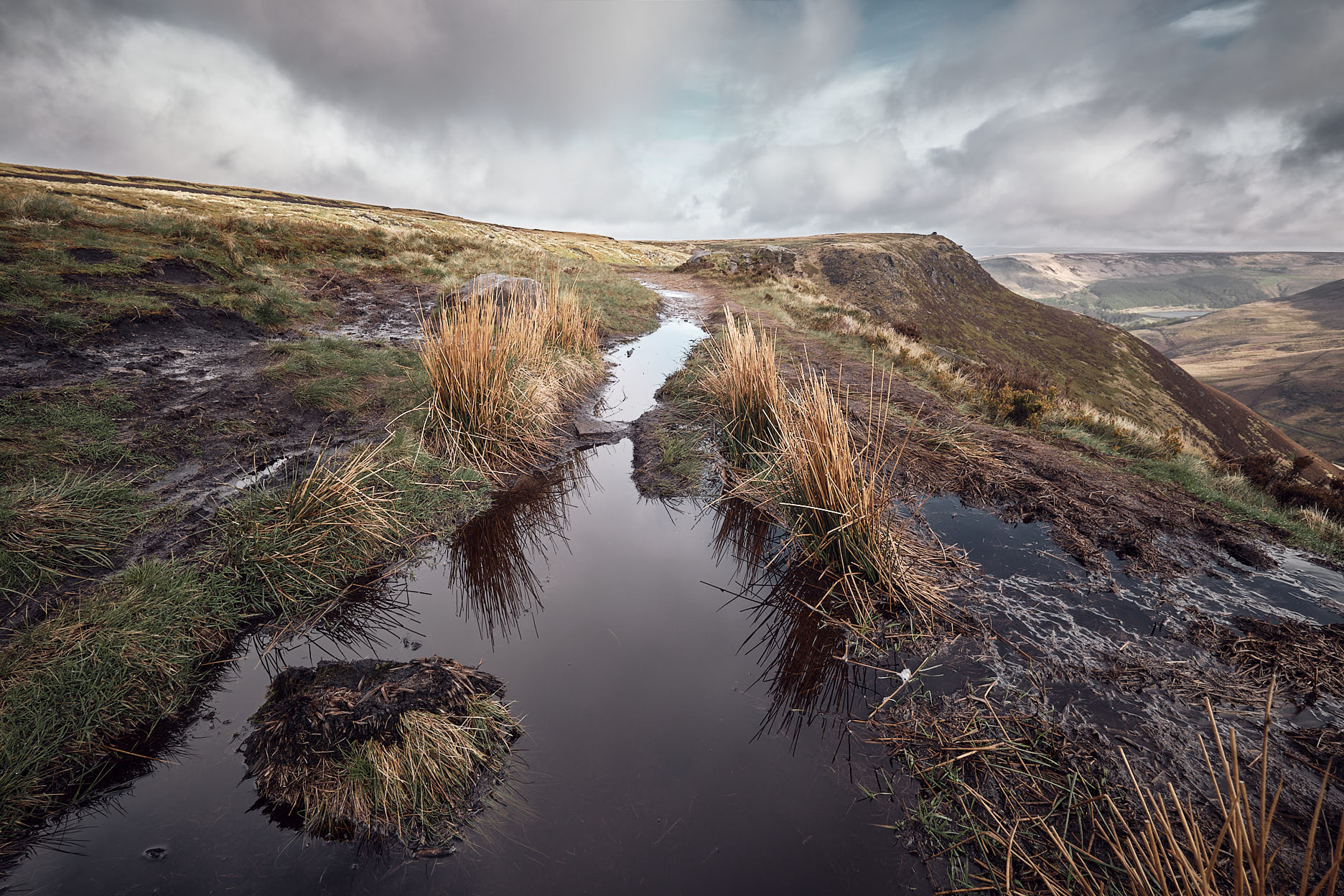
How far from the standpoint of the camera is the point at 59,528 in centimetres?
299

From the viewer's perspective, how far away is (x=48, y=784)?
2.06 m

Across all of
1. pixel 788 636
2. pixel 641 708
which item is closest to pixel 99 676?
pixel 641 708

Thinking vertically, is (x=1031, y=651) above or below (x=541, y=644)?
above

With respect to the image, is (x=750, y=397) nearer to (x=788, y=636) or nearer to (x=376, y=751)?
(x=788, y=636)

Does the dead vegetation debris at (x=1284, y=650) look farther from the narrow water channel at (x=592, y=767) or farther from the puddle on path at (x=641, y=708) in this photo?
the narrow water channel at (x=592, y=767)

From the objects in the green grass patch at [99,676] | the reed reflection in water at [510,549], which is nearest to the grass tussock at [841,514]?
the reed reflection in water at [510,549]

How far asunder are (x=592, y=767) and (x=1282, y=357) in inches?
7425

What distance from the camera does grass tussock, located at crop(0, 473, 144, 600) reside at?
2.75m

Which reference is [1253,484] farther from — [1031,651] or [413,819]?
[413,819]

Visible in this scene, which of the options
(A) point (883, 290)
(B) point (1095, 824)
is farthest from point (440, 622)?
(A) point (883, 290)

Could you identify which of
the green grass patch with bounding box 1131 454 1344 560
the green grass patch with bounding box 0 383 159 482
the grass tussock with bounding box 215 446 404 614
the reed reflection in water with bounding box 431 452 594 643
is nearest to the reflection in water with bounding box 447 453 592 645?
the reed reflection in water with bounding box 431 452 594 643

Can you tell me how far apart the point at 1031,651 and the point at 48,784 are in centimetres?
477

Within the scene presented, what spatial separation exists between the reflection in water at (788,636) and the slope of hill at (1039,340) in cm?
3321

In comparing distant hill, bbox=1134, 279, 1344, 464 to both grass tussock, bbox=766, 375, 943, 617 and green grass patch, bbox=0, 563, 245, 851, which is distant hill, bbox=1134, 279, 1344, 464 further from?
green grass patch, bbox=0, 563, 245, 851
